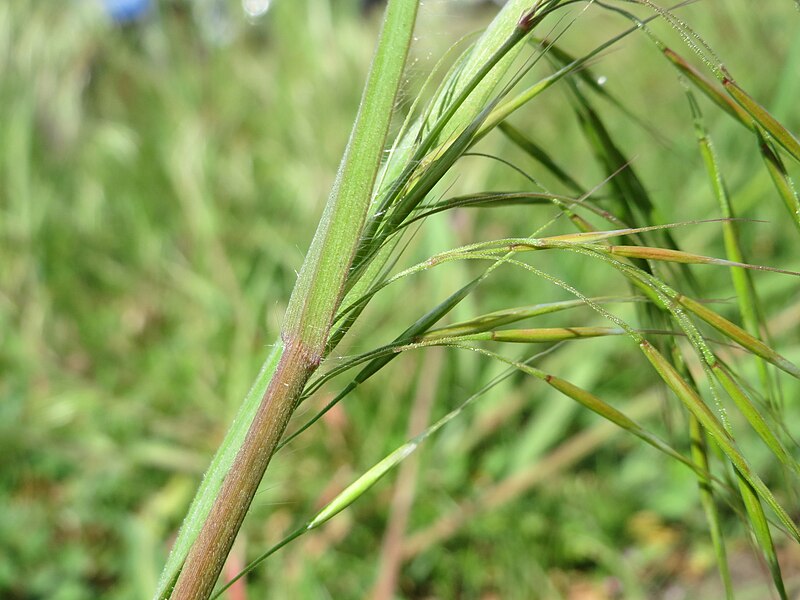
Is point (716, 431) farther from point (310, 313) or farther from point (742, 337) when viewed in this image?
point (310, 313)

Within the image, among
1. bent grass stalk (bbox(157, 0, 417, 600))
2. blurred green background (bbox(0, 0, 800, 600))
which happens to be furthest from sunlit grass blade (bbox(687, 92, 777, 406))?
blurred green background (bbox(0, 0, 800, 600))

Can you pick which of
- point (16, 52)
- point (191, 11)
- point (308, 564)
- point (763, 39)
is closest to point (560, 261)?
point (763, 39)

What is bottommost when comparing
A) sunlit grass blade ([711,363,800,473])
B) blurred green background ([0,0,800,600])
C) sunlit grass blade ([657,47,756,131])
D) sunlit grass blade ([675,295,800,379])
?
sunlit grass blade ([711,363,800,473])

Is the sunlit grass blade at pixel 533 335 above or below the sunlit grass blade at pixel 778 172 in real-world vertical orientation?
below

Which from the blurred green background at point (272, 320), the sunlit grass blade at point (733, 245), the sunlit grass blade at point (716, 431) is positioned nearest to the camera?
the sunlit grass blade at point (716, 431)

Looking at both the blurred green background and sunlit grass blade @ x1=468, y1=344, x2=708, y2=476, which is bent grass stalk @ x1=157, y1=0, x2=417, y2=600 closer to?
sunlit grass blade @ x1=468, y1=344, x2=708, y2=476

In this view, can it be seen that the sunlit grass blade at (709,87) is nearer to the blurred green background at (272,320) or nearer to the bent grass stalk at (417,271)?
the bent grass stalk at (417,271)

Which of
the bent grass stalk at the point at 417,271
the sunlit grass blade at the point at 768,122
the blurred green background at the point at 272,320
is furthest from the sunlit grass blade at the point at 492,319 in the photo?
the blurred green background at the point at 272,320

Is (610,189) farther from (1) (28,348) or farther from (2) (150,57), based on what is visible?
(2) (150,57)
